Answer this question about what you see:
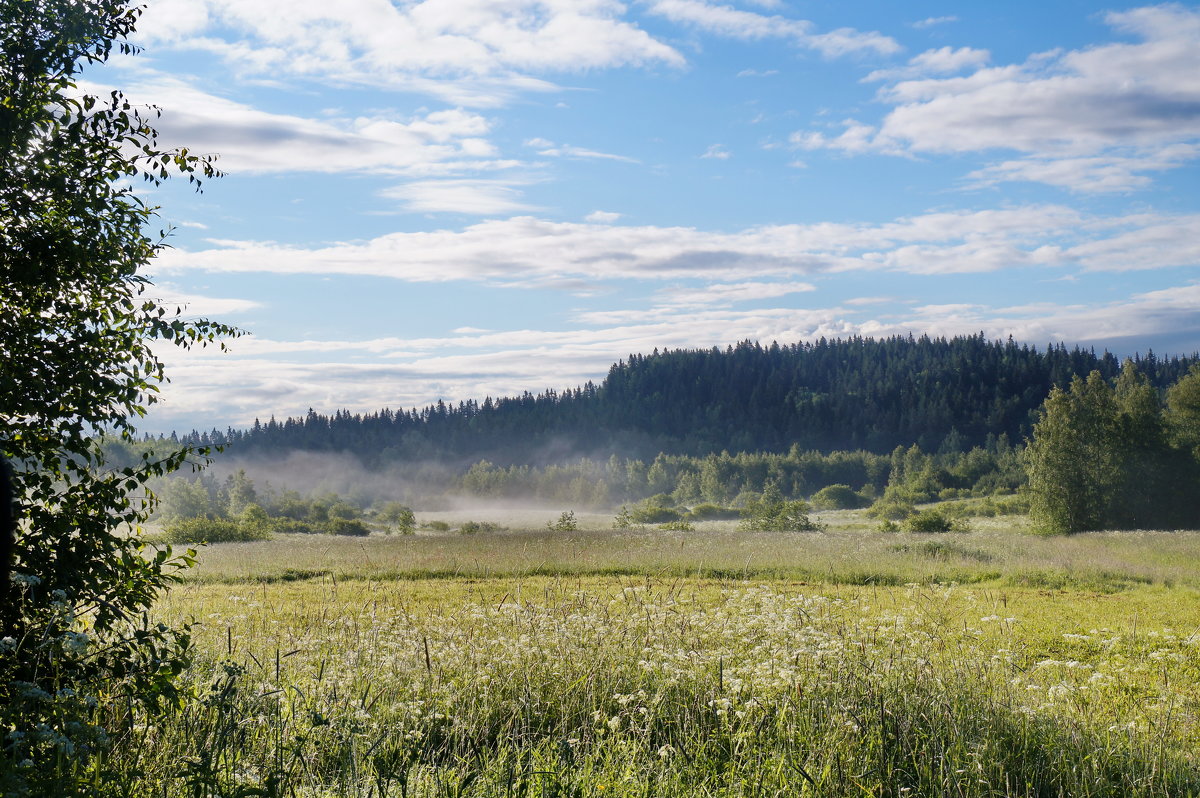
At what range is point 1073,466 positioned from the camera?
48.5 meters

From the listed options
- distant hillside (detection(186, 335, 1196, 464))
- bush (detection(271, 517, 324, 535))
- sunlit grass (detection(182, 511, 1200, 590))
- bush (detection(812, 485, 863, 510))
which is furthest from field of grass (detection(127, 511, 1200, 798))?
distant hillside (detection(186, 335, 1196, 464))

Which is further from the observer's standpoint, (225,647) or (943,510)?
(943,510)

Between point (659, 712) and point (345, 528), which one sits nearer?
point (659, 712)

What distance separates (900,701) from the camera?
24.4 ft

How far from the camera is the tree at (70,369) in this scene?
18.6ft

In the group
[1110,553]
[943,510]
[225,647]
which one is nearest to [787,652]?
[225,647]

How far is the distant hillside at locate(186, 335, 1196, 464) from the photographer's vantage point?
158m

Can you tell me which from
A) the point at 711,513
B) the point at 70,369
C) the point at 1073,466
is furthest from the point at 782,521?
the point at 70,369

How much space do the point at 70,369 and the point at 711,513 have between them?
8572cm

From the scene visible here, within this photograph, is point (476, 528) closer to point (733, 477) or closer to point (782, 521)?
point (782, 521)

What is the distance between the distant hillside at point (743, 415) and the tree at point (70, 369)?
497ft

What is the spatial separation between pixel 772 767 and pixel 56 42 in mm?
7703

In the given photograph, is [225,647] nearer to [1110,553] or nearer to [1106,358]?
[1110,553]

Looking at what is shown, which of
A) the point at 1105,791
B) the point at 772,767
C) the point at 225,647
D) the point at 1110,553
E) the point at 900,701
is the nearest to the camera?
the point at 772,767
